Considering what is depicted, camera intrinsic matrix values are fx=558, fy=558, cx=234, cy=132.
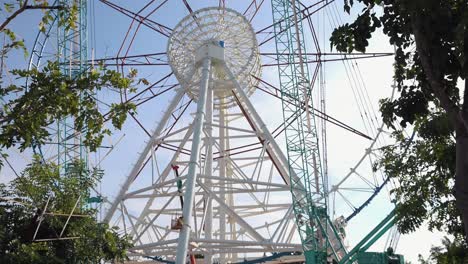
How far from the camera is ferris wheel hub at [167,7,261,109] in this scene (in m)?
30.9

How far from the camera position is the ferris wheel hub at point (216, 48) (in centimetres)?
3088

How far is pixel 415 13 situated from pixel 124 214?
2290cm

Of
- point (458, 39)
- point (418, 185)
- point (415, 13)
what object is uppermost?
point (418, 185)

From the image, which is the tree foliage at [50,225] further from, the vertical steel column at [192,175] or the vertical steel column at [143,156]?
the vertical steel column at [143,156]

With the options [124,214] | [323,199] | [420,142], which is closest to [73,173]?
[124,214]

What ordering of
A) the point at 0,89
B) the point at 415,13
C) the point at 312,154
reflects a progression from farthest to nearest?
the point at 312,154, the point at 0,89, the point at 415,13

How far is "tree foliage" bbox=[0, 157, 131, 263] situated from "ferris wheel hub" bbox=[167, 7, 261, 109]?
13.2 m

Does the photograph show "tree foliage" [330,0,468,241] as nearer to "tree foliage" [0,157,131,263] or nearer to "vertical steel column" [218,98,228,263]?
"tree foliage" [0,157,131,263]

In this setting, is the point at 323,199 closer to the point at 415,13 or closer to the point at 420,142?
the point at 420,142

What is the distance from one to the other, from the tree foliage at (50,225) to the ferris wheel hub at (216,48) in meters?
13.2

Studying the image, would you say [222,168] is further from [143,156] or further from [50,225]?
[50,225]

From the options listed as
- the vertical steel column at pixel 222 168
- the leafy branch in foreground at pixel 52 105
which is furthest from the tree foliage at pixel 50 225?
the vertical steel column at pixel 222 168

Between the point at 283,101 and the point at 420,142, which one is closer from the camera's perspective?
the point at 420,142

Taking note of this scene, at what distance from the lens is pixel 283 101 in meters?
36.2
